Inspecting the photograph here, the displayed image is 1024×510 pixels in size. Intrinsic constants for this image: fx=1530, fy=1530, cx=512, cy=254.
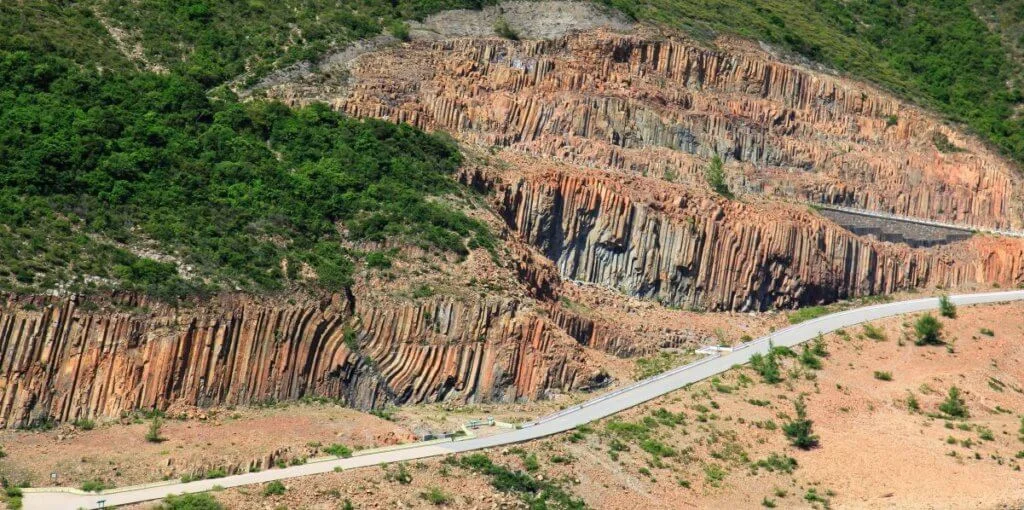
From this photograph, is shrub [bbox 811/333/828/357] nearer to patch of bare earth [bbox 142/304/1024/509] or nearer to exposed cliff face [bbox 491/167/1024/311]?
patch of bare earth [bbox 142/304/1024/509]

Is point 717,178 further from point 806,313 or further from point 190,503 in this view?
point 190,503

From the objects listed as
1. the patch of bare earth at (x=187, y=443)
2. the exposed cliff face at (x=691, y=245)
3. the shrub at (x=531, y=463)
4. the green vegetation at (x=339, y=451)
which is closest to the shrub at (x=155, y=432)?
the patch of bare earth at (x=187, y=443)

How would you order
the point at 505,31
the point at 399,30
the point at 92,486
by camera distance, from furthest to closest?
the point at 505,31 → the point at 399,30 → the point at 92,486

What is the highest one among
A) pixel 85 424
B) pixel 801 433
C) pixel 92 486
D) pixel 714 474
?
pixel 801 433

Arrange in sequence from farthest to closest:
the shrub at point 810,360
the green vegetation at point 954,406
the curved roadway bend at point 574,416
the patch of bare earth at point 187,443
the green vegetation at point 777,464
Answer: the shrub at point 810,360, the green vegetation at point 954,406, the green vegetation at point 777,464, the patch of bare earth at point 187,443, the curved roadway bend at point 574,416

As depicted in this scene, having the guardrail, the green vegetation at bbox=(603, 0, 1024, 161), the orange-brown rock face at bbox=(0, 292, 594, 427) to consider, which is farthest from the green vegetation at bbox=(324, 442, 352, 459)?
the green vegetation at bbox=(603, 0, 1024, 161)

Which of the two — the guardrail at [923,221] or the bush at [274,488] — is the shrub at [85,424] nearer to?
the bush at [274,488]

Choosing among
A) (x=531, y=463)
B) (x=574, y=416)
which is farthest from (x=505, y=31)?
(x=531, y=463)
